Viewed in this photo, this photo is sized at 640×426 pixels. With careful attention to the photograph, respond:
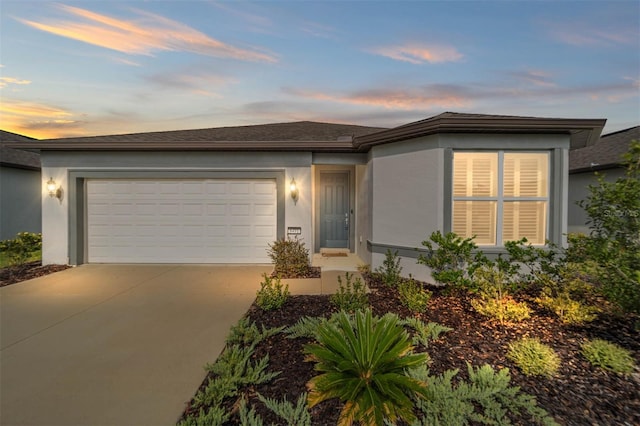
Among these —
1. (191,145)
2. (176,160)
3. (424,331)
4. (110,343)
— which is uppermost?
(191,145)

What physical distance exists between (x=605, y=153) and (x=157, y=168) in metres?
15.4

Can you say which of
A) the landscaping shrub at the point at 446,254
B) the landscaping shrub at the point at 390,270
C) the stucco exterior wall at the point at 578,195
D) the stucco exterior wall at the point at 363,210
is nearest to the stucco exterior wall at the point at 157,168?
the stucco exterior wall at the point at 363,210

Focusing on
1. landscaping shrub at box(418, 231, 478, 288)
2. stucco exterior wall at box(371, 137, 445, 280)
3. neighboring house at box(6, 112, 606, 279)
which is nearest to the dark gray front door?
neighboring house at box(6, 112, 606, 279)

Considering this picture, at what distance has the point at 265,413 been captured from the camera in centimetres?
237

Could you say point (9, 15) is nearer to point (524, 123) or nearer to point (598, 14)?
point (524, 123)

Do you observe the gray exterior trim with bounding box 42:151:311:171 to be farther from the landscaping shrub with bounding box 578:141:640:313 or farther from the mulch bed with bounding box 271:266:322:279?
the landscaping shrub with bounding box 578:141:640:313

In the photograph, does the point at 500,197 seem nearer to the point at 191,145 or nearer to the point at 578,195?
the point at 191,145

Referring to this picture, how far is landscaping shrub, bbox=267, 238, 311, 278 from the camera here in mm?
6867

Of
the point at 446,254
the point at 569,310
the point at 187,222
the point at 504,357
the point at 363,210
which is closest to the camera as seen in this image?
the point at 504,357

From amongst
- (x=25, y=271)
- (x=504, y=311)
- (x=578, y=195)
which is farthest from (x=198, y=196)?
(x=578, y=195)

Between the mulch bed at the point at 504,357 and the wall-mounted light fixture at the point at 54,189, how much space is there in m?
6.75

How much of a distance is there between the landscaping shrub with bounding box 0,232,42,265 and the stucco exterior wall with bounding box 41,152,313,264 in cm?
41

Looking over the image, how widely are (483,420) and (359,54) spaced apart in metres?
8.60

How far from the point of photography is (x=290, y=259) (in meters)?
7.05
